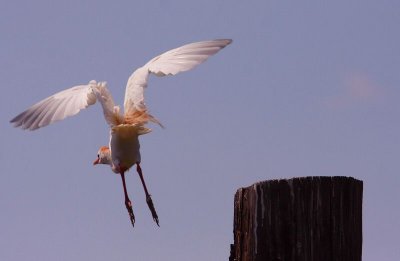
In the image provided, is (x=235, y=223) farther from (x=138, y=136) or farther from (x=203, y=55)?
(x=138, y=136)

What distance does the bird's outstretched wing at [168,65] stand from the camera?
30.6 ft

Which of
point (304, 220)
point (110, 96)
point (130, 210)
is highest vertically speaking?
point (110, 96)

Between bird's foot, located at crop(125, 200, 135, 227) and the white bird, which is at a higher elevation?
the white bird

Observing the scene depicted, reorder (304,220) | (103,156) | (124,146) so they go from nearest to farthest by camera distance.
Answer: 1. (304,220)
2. (124,146)
3. (103,156)

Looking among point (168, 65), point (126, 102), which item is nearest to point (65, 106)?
point (126, 102)

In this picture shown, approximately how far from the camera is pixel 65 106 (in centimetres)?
953

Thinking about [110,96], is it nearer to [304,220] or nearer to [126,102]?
[126,102]

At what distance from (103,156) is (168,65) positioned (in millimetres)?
2459

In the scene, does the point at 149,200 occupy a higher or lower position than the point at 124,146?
lower

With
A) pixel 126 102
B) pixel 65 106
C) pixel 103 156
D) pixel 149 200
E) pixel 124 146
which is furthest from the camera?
pixel 103 156

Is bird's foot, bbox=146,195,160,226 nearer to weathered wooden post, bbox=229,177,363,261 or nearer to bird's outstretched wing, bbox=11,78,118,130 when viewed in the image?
bird's outstretched wing, bbox=11,78,118,130

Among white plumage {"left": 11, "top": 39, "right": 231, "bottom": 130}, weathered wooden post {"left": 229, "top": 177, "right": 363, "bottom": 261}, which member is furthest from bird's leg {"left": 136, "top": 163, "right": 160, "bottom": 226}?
weathered wooden post {"left": 229, "top": 177, "right": 363, "bottom": 261}

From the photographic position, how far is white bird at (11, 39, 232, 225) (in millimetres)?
9320

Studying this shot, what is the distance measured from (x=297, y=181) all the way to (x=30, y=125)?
5018 mm
